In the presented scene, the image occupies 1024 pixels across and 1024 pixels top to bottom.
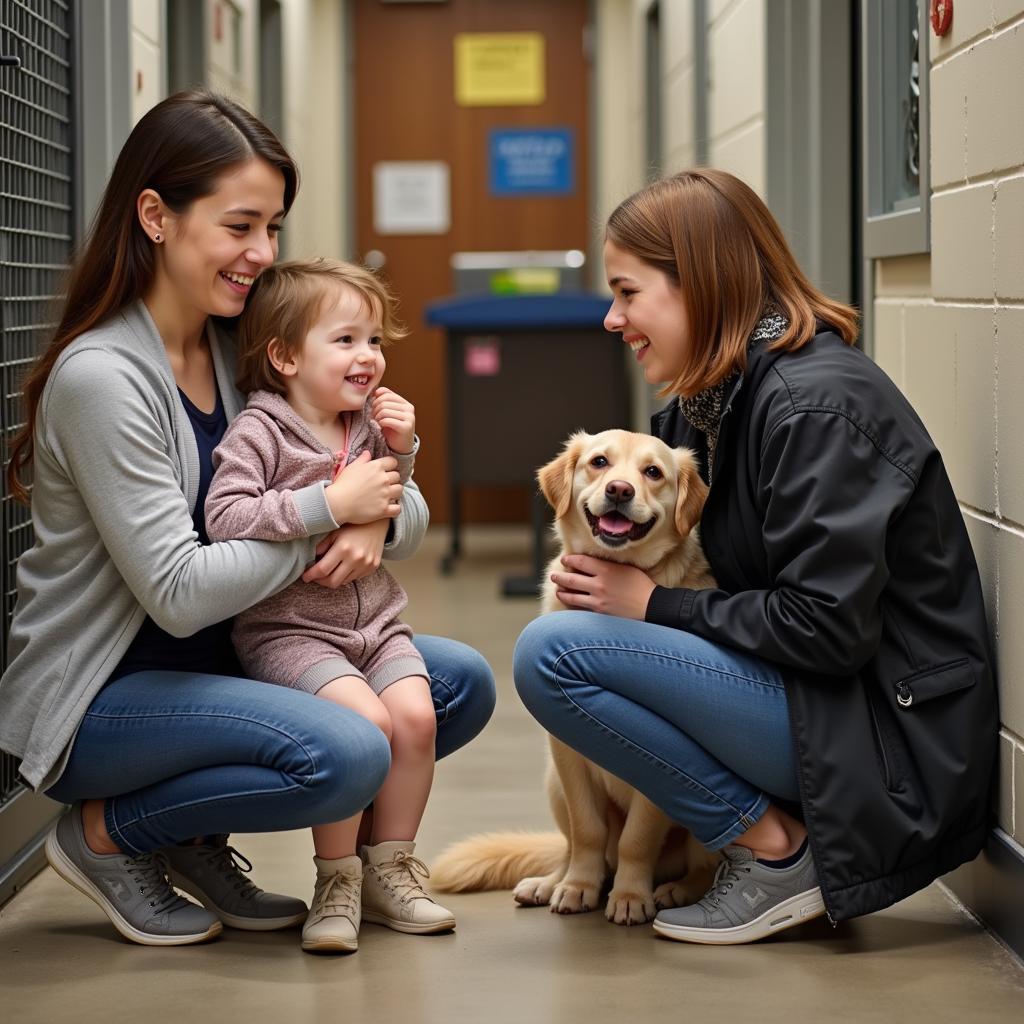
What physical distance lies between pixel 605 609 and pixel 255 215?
0.72 metres

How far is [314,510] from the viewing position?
1.97m

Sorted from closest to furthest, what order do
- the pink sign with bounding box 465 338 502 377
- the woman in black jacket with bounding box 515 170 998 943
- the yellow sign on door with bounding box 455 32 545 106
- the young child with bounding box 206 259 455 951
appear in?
the woman in black jacket with bounding box 515 170 998 943
the young child with bounding box 206 259 455 951
the pink sign with bounding box 465 338 502 377
the yellow sign on door with bounding box 455 32 545 106

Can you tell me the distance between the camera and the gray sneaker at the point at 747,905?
1994 mm

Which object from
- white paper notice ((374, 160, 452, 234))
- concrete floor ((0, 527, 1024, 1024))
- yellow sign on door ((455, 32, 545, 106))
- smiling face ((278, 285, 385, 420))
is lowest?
concrete floor ((0, 527, 1024, 1024))

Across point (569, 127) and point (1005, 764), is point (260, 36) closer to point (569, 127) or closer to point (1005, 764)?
point (569, 127)

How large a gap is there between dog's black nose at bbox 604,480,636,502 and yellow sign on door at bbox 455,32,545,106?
5.62 metres

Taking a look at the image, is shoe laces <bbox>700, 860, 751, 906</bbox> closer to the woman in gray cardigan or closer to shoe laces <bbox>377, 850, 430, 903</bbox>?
shoe laces <bbox>377, 850, 430, 903</bbox>

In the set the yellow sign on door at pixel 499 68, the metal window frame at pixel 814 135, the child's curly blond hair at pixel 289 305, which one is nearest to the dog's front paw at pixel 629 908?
the child's curly blond hair at pixel 289 305

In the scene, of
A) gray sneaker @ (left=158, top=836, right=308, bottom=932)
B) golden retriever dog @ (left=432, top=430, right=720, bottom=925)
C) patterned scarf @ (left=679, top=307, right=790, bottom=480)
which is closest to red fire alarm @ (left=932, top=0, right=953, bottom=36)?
patterned scarf @ (left=679, top=307, right=790, bottom=480)

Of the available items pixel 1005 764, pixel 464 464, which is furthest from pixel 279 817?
pixel 464 464

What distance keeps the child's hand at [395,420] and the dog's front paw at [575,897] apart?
0.68 meters

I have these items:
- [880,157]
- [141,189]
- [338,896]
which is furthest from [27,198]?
[880,157]

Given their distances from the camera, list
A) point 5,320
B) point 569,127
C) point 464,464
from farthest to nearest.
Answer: point 569,127, point 464,464, point 5,320

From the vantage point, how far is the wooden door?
7.34 m
